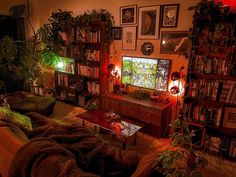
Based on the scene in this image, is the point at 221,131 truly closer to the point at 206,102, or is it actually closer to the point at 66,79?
the point at 206,102

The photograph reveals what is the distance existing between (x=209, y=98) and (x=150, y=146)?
45.5 inches

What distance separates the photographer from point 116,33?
3.81 meters

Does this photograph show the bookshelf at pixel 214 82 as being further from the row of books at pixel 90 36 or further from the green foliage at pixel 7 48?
the green foliage at pixel 7 48

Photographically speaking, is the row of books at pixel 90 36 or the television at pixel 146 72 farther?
the row of books at pixel 90 36

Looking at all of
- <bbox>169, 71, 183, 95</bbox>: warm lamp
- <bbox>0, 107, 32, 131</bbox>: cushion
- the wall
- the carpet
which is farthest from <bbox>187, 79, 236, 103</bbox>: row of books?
<bbox>0, 107, 32, 131</bbox>: cushion

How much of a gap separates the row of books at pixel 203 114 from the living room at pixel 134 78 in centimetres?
1

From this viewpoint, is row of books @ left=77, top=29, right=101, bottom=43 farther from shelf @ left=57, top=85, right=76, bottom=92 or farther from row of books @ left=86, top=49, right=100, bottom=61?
shelf @ left=57, top=85, right=76, bottom=92

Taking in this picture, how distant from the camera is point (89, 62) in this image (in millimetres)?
4207

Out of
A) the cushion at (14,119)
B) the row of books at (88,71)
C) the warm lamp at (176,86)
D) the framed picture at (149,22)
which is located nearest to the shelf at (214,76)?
the warm lamp at (176,86)

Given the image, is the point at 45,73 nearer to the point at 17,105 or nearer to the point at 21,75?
the point at 21,75

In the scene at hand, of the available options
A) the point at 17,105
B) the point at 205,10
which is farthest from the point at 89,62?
the point at 205,10

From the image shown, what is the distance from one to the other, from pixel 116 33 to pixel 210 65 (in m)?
1.93

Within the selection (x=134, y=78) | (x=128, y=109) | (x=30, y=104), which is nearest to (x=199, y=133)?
(x=128, y=109)

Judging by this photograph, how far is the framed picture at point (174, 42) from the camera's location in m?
2.85
